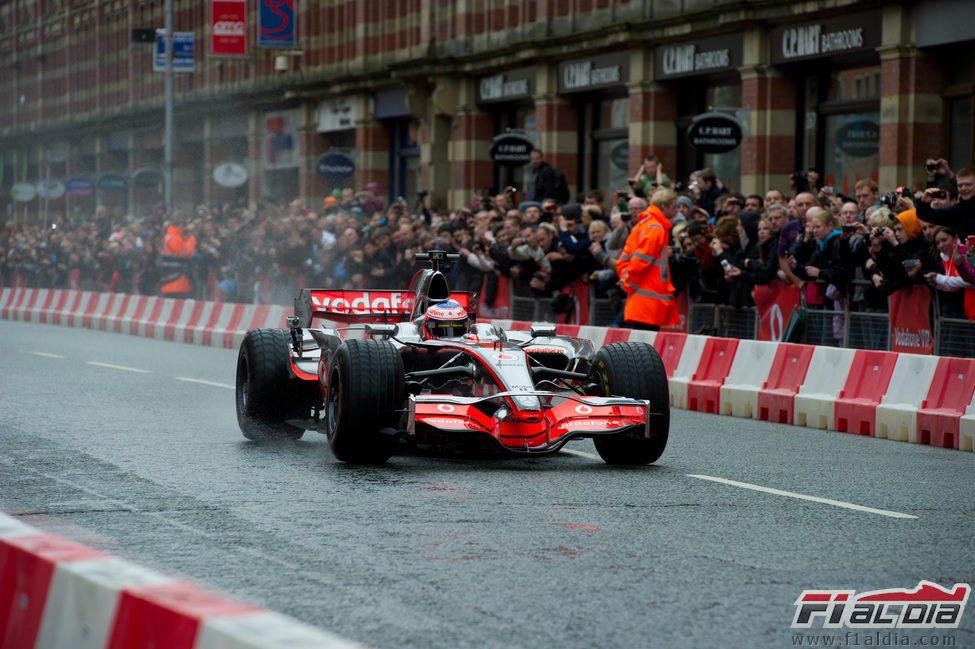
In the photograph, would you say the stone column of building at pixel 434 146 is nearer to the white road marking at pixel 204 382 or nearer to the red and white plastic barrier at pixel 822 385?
the red and white plastic barrier at pixel 822 385

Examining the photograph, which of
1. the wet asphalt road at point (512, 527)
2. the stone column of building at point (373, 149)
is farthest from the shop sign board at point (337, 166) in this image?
the wet asphalt road at point (512, 527)

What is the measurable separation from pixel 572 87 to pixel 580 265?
A: 1404 centimetres

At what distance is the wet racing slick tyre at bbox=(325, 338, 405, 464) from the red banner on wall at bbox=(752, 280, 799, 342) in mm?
7321

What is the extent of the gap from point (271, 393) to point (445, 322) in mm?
1543

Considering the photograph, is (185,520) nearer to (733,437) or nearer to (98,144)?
(733,437)

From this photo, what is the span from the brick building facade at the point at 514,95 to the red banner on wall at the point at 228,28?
352 centimetres

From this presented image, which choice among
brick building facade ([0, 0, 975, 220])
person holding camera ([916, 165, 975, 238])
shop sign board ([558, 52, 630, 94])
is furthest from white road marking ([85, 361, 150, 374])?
shop sign board ([558, 52, 630, 94])


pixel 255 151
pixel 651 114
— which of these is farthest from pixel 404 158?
pixel 651 114

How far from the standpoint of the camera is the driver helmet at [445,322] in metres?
11.4

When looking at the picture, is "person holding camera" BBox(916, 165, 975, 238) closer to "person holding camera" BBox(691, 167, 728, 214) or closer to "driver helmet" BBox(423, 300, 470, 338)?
"driver helmet" BBox(423, 300, 470, 338)

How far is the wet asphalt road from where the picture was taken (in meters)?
6.10

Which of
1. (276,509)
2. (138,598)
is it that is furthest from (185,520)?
(138,598)

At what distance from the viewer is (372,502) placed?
8852 mm

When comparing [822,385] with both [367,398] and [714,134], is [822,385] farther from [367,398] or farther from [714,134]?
[714,134]
